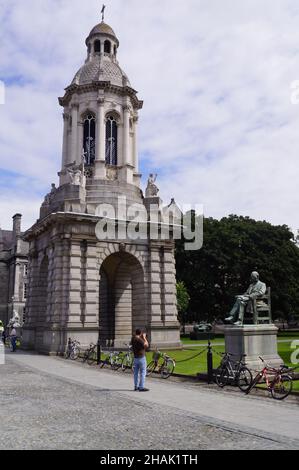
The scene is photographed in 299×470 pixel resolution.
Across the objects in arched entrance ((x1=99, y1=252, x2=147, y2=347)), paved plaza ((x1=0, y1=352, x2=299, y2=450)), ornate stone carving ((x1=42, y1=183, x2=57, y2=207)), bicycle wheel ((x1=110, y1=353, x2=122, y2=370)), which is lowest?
paved plaza ((x1=0, y1=352, x2=299, y2=450))

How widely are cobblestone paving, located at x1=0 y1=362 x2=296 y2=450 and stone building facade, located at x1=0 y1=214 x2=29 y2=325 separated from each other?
56965mm

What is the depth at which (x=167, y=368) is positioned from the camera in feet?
60.1

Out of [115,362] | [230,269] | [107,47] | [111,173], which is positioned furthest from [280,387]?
[230,269]

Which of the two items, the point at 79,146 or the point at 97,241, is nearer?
the point at 97,241

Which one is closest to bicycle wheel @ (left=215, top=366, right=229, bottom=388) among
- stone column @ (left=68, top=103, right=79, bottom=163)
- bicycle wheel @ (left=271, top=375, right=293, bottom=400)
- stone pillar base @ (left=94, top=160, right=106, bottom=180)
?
bicycle wheel @ (left=271, top=375, right=293, bottom=400)

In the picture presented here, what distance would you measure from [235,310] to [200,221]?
38.8m

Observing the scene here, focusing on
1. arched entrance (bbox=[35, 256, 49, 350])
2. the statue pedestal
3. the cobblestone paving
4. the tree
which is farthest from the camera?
the tree

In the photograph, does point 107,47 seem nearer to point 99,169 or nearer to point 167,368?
point 99,169

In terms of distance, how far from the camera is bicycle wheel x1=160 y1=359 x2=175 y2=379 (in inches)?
720

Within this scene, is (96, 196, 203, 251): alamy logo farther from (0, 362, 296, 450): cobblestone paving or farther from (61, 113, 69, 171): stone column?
(0, 362, 296, 450): cobblestone paving

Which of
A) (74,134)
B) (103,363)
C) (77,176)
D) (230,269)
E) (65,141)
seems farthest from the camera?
(230,269)

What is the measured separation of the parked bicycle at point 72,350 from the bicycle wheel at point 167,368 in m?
8.59

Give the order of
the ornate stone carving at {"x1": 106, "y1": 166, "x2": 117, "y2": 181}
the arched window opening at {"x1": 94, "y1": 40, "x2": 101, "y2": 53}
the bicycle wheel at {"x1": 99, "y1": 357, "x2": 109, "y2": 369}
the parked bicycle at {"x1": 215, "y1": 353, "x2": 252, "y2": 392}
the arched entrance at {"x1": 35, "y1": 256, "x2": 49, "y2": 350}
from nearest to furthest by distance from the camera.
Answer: the parked bicycle at {"x1": 215, "y1": 353, "x2": 252, "y2": 392} < the bicycle wheel at {"x1": 99, "y1": 357, "x2": 109, "y2": 369} < the arched entrance at {"x1": 35, "y1": 256, "x2": 49, "y2": 350} < the ornate stone carving at {"x1": 106, "y1": 166, "x2": 117, "y2": 181} < the arched window opening at {"x1": 94, "y1": 40, "x2": 101, "y2": 53}

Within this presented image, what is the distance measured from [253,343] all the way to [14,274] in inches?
2375
